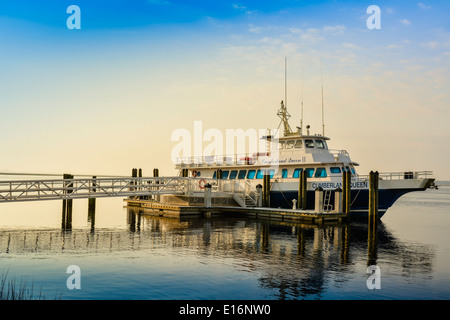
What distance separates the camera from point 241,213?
2881 cm

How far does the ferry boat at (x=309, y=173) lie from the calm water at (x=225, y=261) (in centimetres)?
538

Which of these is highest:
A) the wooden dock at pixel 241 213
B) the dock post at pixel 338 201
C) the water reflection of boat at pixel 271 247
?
the dock post at pixel 338 201

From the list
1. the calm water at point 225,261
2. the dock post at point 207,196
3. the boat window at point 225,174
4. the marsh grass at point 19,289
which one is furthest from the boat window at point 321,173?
the marsh grass at point 19,289

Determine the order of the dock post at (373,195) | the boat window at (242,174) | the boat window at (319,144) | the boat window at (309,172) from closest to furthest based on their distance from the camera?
the dock post at (373,195) < the boat window at (309,172) < the boat window at (319,144) < the boat window at (242,174)

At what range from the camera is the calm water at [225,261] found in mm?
10328

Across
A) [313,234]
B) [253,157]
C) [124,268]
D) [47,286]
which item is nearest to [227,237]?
[313,234]

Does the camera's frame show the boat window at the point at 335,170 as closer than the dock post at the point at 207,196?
No

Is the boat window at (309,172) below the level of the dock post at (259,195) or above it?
above

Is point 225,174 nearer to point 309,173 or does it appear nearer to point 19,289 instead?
point 309,173

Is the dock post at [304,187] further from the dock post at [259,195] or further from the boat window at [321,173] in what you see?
the dock post at [259,195]

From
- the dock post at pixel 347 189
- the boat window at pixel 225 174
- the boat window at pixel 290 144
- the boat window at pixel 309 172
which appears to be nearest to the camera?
the dock post at pixel 347 189

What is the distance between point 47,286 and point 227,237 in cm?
991
